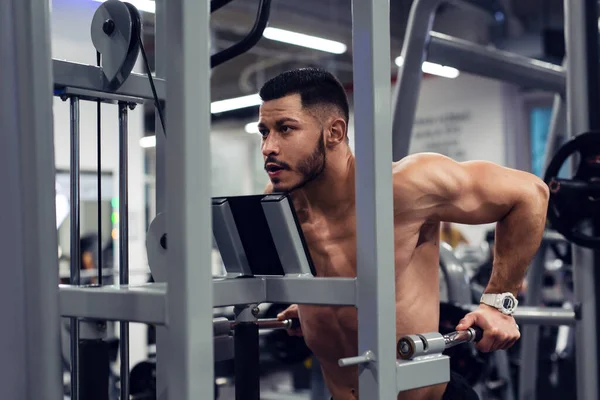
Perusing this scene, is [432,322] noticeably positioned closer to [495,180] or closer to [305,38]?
[495,180]

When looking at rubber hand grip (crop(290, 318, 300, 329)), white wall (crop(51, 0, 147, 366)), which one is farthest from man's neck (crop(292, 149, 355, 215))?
white wall (crop(51, 0, 147, 366))

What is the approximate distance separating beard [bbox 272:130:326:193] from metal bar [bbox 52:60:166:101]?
0.36 metres

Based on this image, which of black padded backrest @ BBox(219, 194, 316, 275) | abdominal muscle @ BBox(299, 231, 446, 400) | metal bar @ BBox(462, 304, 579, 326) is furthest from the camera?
metal bar @ BBox(462, 304, 579, 326)

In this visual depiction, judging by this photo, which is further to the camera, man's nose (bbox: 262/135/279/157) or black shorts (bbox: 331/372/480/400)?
black shorts (bbox: 331/372/480/400)

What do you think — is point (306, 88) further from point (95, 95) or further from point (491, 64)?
point (491, 64)

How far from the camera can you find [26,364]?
3.74 ft

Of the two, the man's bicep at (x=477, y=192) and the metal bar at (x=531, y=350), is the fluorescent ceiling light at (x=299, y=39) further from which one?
the man's bicep at (x=477, y=192)

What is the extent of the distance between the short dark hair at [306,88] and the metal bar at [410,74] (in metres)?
0.81

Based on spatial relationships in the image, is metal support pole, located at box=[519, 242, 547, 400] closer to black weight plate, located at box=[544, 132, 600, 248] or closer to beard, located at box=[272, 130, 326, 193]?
black weight plate, located at box=[544, 132, 600, 248]

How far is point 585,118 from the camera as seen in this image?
219 cm

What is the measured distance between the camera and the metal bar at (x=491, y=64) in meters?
2.63

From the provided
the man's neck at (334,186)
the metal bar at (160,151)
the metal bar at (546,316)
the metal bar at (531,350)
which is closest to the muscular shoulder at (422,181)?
the man's neck at (334,186)

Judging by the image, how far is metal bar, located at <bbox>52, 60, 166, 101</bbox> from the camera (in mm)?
1435

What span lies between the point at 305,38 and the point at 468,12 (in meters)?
2.21
